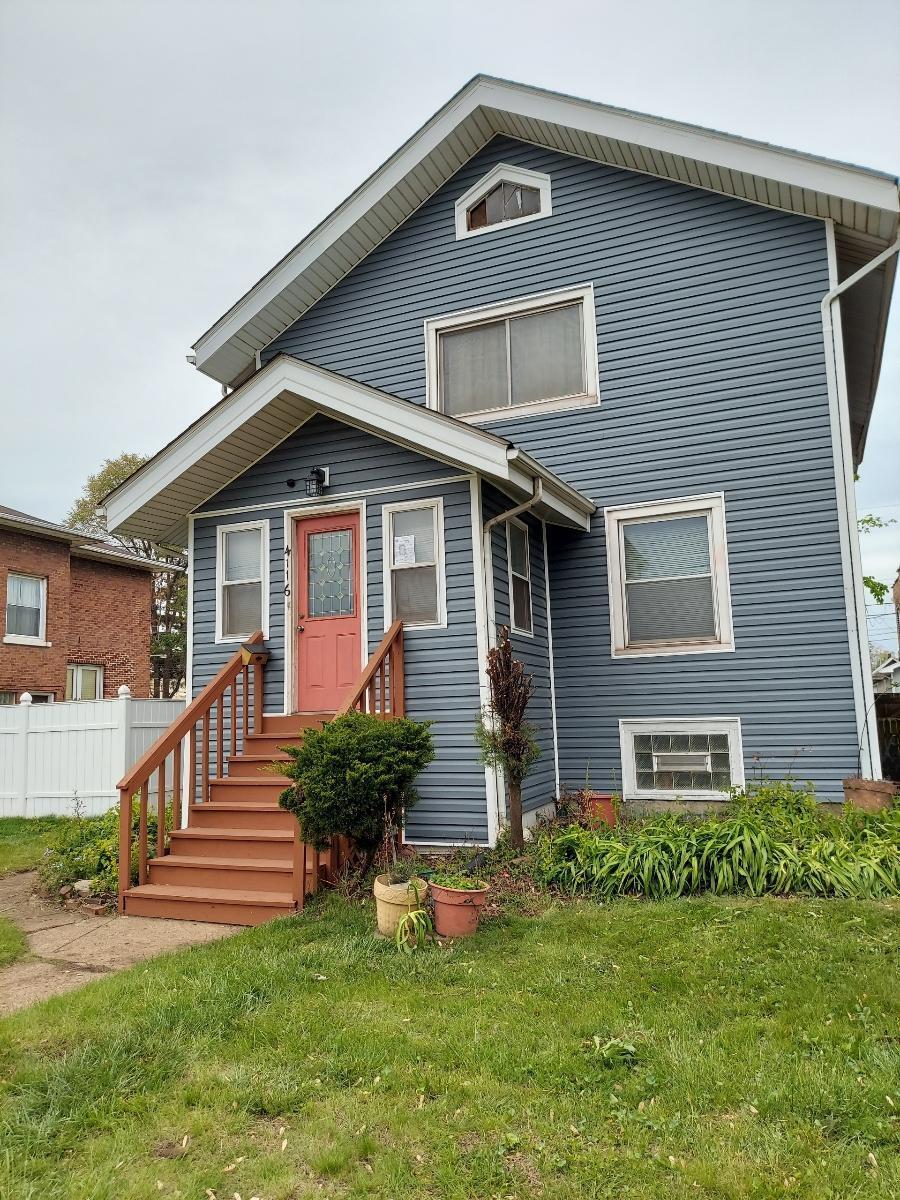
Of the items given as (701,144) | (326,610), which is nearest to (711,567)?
(326,610)

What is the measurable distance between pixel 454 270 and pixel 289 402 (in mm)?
3303

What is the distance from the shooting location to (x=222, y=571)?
27.2 feet

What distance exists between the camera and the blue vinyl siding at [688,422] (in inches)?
307

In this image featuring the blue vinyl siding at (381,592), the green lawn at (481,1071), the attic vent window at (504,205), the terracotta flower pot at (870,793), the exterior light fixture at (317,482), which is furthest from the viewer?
the attic vent window at (504,205)

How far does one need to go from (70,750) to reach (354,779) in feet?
26.7

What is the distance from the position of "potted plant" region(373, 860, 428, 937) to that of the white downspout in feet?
15.2

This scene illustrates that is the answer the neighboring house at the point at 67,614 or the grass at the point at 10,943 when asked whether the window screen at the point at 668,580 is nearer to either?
the grass at the point at 10,943

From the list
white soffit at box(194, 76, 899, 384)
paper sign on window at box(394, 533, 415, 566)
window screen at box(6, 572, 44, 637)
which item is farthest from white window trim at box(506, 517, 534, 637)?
window screen at box(6, 572, 44, 637)

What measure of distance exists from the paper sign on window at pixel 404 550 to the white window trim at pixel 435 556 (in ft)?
0.19

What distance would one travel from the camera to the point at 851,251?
8.25 m

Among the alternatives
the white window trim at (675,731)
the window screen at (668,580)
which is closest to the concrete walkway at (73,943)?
the white window trim at (675,731)

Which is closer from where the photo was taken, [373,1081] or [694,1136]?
[694,1136]

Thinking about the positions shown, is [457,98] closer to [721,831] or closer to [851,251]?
[851,251]

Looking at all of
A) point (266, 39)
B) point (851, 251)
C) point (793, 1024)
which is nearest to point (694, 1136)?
point (793, 1024)
